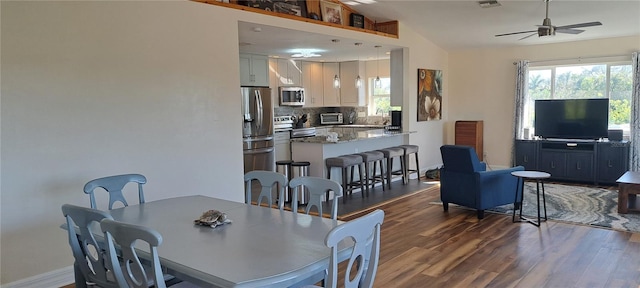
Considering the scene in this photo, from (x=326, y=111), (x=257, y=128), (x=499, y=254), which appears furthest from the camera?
(x=326, y=111)

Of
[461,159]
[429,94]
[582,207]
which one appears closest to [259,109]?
[429,94]

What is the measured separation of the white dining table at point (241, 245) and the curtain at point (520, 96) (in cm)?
673

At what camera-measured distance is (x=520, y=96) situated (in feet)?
27.1

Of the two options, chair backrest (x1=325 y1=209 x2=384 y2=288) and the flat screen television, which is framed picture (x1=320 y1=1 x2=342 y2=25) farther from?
chair backrest (x1=325 y1=209 x2=384 y2=288)

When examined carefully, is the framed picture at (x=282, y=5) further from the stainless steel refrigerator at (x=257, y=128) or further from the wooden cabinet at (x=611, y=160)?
the wooden cabinet at (x=611, y=160)

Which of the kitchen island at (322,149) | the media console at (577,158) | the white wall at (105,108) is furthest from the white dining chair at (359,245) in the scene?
the media console at (577,158)

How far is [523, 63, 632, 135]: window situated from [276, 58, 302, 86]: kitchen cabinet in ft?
14.9

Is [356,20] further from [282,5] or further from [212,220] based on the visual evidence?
[212,220]

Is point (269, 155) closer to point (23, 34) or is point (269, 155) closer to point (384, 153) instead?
point (384, 153)

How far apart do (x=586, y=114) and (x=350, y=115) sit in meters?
4.88

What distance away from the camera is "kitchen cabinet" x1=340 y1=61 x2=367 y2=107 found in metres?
10.1

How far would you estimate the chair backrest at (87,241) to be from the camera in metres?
2.29

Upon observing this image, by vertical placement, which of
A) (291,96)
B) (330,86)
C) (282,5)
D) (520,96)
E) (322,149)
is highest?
(282,5)

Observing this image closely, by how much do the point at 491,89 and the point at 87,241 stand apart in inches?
314
